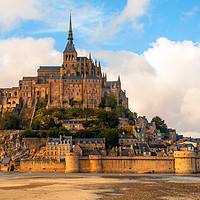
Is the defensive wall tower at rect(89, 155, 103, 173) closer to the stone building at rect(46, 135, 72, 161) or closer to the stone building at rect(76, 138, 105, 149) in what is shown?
the stone building at rect(46, 135, 72, 161)

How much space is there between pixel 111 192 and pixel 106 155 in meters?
38.2

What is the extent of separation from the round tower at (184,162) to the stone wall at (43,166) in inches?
922

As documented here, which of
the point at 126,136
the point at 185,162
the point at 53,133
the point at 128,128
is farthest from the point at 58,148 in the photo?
the point at 185,162

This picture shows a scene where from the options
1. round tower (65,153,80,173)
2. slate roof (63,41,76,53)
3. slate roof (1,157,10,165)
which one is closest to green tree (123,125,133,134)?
round tower (65,153,80,173)

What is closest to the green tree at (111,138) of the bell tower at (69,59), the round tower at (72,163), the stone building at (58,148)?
the stone building at (58,148)

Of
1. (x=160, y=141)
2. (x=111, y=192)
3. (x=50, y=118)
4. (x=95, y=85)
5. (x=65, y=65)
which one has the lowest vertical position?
(x=111, y=192)

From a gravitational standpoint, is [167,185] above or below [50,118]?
below

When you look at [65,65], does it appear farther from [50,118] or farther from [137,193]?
[137,193]

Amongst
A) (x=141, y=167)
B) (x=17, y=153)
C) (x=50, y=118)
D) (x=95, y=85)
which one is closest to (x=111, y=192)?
(x=141, y=167)

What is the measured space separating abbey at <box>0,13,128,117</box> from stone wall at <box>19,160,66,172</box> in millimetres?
35072

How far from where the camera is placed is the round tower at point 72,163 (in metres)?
76.6

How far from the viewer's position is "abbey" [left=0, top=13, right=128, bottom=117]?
375 feet

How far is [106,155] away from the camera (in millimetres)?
84000

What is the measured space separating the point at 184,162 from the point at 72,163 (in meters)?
22.8
